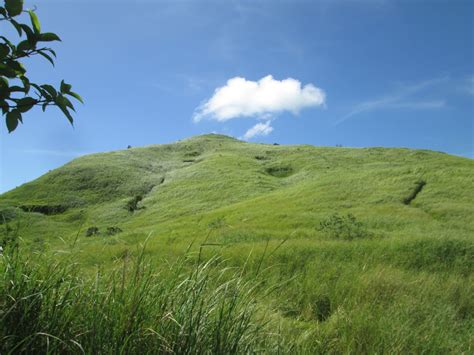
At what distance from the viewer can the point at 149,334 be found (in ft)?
11.7

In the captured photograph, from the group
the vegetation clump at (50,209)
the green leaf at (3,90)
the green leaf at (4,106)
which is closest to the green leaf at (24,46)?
the green leaf at (3,90)

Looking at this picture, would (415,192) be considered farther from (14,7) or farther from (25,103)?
(14,7)

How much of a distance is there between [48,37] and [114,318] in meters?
2.49

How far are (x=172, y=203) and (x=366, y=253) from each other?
43172 mm

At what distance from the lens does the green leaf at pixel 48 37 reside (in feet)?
9.10

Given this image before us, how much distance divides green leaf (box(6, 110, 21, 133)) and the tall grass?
1.51 m

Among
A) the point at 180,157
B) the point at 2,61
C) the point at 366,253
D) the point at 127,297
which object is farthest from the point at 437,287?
the point at 180,157

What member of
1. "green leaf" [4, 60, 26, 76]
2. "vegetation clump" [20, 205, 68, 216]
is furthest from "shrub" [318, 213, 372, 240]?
"vegetation clump" [20, 205, 68, 216]

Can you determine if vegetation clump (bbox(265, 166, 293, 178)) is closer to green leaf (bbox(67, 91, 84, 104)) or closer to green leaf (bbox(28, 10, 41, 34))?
green leaf (bbox(67, 91, 84, 104))

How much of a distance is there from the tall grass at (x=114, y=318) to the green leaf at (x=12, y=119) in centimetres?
151

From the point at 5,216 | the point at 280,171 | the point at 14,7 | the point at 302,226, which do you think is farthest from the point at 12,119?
the point at 280,171

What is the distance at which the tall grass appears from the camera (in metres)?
3.57

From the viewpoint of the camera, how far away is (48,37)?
278cm

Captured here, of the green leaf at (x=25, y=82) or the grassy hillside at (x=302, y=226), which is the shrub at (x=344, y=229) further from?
the green leaf at (x=25, y=82)
